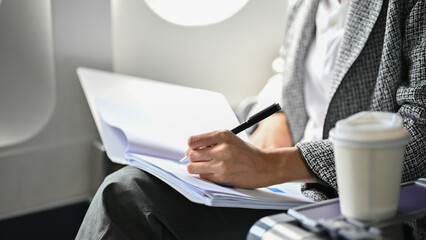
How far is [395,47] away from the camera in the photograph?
0.95m

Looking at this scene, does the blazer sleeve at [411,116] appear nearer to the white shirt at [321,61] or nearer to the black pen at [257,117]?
the black pen at [257,117]

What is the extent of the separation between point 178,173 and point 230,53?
35.7 inches

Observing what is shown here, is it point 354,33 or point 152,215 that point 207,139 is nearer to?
point 152,215

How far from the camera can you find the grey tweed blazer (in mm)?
873

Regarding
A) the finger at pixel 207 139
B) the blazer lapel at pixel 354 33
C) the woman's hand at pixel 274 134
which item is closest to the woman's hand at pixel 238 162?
the finger at pixel 207 139

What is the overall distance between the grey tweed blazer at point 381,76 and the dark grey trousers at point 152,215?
138mm

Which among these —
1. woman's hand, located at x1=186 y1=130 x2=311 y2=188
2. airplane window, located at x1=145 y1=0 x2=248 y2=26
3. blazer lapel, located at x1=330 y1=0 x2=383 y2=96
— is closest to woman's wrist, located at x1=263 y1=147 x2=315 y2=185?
woman's hand, located at x1=186 y1=130 x2=311 y2=188

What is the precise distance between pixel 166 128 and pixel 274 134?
0.32m

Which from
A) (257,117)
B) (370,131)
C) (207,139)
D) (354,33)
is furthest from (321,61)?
(370,131)

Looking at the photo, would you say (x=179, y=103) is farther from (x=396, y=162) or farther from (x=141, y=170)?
(x=396, y=162)

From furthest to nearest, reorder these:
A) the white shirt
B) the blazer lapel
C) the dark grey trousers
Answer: the white shirt
the blazer lapel
the dark grey trousers

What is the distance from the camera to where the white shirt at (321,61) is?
112cm

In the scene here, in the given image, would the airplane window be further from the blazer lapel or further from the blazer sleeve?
the blazer sleeve

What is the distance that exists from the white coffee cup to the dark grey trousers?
309mm
